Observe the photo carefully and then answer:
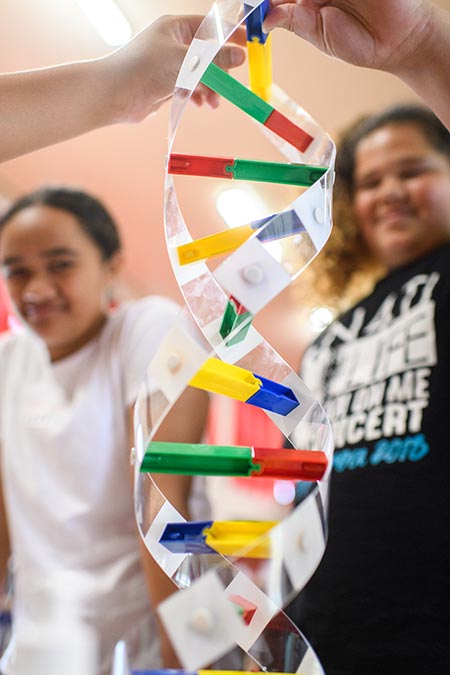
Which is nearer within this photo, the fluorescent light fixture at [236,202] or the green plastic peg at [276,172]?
the green plastic peg at [276,172]

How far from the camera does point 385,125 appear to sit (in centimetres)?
98

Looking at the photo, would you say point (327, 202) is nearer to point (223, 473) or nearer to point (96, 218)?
point (223, 473)

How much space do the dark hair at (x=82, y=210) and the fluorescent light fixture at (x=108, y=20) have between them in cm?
28

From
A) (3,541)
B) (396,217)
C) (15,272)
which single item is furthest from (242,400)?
(3,541)

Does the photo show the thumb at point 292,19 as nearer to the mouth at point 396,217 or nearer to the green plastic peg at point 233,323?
the green plastic peg at point 233,323

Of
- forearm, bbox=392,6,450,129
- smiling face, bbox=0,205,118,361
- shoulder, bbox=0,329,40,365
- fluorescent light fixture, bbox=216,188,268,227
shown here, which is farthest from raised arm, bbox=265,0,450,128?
shoulder, bbox=0,329,40,365

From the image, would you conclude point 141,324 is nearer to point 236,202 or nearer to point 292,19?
point 236,202

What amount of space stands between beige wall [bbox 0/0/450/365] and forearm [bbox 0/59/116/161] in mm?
97

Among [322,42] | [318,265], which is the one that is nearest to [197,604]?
[322,42]

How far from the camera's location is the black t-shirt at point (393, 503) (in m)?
0.61

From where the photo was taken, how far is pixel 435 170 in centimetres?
89

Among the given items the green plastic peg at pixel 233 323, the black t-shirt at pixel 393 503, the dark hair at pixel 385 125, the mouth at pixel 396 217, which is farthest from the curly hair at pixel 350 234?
the green plastic peg at pixel 233 323

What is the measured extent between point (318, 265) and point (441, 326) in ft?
1.85

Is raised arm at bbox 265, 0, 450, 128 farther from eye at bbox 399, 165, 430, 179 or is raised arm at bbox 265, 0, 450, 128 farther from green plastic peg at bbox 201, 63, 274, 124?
eye at bbox 399, 165, 430, 179
